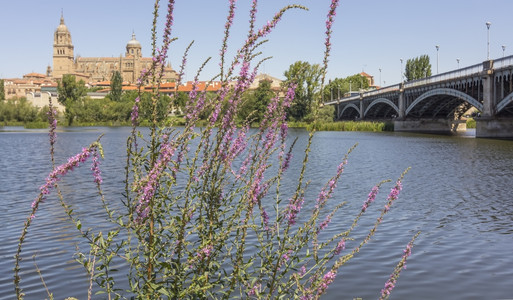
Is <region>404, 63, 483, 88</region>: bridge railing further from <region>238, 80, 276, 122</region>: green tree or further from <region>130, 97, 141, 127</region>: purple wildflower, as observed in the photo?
<region>130, 97, 141, 127</region>: purple wildflower

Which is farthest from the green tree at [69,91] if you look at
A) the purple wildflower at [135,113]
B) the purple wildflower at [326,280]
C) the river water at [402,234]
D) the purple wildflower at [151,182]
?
the purple wildflower at [326,280]

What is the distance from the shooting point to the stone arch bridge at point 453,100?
54719 millimetres

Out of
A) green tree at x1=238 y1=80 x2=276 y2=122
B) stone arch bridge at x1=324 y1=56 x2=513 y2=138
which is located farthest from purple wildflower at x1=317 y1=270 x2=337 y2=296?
stone arch bridge at x1=324 y1=56 x2=513 y2=138

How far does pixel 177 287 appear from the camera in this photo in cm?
509

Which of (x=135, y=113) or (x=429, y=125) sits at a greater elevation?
(x=135, y=113)

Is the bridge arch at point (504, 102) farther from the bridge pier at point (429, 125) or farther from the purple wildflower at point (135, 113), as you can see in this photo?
the purple wildflower at point (135, 113)

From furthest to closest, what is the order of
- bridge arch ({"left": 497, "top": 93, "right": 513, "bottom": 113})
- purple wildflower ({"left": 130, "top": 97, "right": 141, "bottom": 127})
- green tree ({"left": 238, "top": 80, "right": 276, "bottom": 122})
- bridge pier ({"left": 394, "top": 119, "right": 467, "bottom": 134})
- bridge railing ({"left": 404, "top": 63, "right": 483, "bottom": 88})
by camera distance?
1. bridge pier ({"left": 394, "top": 119, "right": 467, "bottom": 134})
2. bridge railing ({"left": 404, "top": 63, "right": 483, "bottom": 88})
3. bridge arch ({"left": 497, "top": 93, "right": 513, "bottom": 113})
4. green tree ({"left": 238, "top": 80, "right": 276, "bottom": 122})
5. purple wildflower ({"left": 130, "top": 97, "right": 141, "bottom": 127})

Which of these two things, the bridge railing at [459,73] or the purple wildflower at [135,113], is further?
the bridge railing at [459,73]

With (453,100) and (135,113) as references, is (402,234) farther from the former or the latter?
(453,100)

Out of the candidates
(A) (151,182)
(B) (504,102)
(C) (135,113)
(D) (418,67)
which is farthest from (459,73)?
(D) (418,67)

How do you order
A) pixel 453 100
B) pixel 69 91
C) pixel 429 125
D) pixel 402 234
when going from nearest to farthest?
1. pixel 402 234
2. pixel 453 100
3. pixel 429 125
4. pixel 69 91

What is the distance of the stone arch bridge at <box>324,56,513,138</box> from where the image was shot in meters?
54.7

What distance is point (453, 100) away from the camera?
2881 inches

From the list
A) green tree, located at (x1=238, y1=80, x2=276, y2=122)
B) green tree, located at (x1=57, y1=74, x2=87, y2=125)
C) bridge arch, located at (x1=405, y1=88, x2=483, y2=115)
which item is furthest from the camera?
green tree, located at (x1=57, y1=74, x2=87, y2=125)
